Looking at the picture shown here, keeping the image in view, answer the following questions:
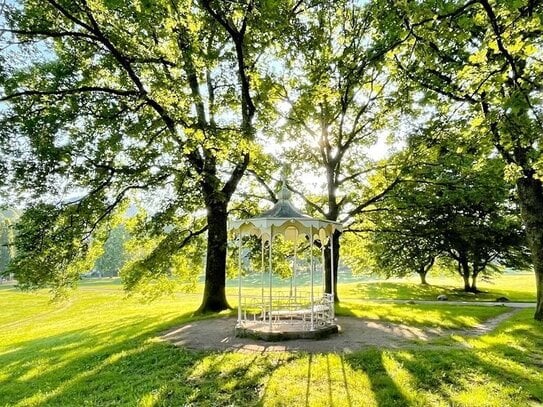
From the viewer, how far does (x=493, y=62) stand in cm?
666

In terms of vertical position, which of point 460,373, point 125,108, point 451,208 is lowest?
point 460,373

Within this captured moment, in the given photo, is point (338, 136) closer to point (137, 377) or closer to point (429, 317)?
point (429, 317)

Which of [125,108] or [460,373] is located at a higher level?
[125,108]

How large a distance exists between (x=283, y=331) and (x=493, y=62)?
9051 mm

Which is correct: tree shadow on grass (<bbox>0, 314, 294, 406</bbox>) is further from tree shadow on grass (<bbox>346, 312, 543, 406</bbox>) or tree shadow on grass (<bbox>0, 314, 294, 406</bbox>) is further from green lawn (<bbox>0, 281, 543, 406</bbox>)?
tree shadow on grass (<bbox>346, 312, 543, 406</bbox>)

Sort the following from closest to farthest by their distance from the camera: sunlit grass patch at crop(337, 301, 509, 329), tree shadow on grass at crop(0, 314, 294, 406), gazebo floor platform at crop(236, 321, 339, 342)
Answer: tree shadow on grass at crop(0, 314, 294, 406)
gazebo floor platform at crop(236, 321, 339, 342)
sunlit grass patch at crop(337, 301, 509, 329)

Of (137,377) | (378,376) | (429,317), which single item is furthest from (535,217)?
(137,377)

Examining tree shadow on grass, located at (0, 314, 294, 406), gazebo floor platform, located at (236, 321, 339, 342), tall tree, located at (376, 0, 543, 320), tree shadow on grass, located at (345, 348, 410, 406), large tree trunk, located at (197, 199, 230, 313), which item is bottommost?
tree shadow on grass, located at (0, 314, 294, 406)

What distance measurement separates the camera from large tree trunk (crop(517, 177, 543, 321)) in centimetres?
1360

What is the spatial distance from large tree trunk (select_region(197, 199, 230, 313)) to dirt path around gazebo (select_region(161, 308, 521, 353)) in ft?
8.95

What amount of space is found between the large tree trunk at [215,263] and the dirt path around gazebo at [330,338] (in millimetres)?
2729

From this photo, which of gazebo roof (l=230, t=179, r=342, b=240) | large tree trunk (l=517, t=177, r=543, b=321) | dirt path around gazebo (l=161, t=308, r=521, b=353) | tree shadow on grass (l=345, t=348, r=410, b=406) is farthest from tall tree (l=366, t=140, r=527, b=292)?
tree shadow on grass (l=345, t=348, r=410, b=406)

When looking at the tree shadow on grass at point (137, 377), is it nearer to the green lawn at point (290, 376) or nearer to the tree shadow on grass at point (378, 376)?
the green lawn at point (290, 376)

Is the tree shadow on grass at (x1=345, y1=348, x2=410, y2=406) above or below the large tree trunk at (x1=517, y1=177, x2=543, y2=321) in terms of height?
below
